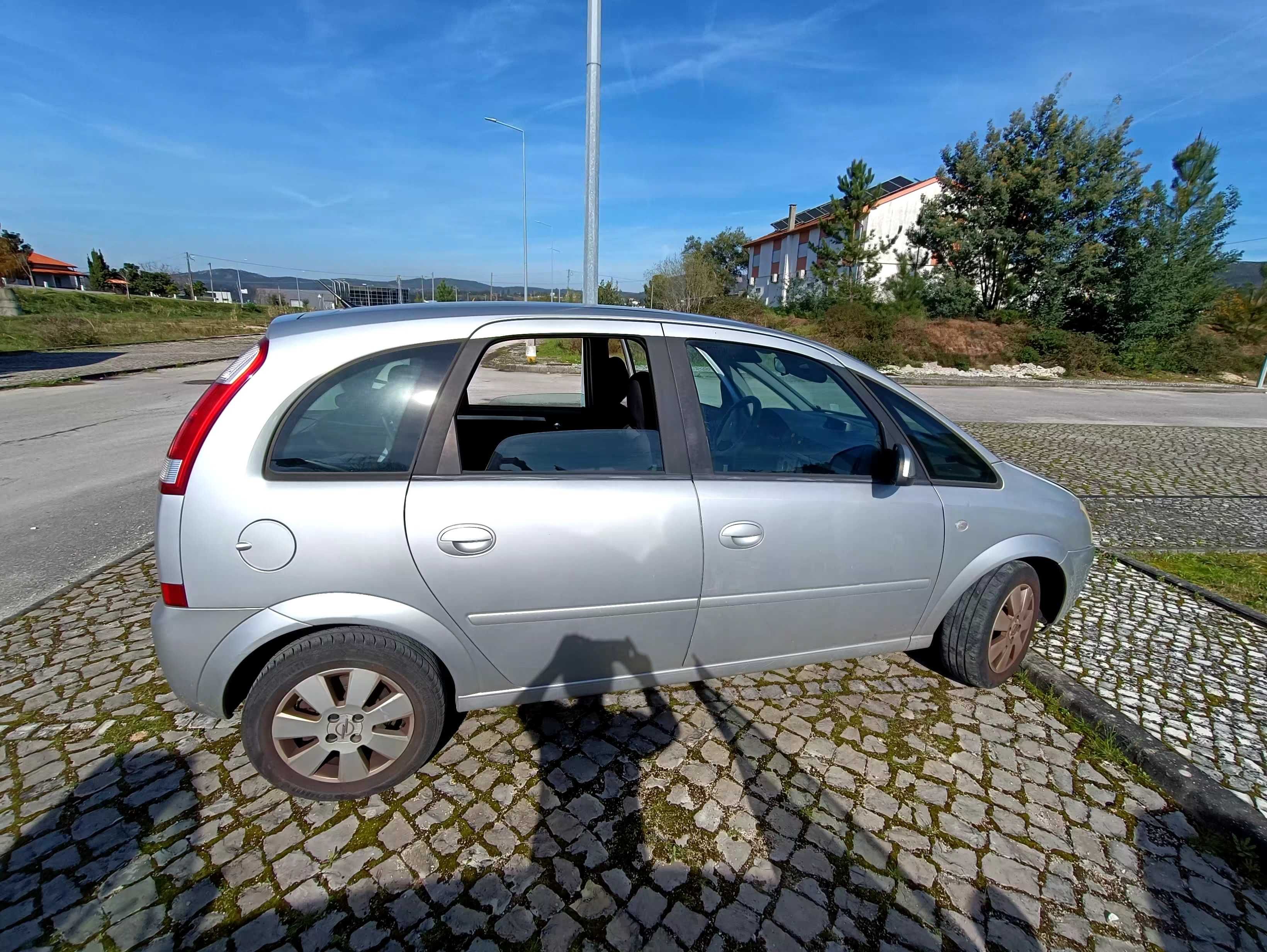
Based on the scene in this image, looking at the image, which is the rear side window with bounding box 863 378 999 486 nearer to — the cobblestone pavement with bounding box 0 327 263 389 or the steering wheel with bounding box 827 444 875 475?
the steering wheel with bounding box 827 444 875 475

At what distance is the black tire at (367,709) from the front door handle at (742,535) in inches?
46.7

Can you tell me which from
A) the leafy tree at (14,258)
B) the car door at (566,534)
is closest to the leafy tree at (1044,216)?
the car door at (566,534)

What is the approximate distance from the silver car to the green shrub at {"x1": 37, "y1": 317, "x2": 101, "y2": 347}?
94.1 ft

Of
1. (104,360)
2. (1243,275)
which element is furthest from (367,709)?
(1243,275)

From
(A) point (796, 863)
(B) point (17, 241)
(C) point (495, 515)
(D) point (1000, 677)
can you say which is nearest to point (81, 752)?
(C) point (495, 515)

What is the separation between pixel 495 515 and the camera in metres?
2.03

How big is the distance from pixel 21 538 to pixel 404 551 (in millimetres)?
4612

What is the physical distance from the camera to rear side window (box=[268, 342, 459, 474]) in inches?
78.3

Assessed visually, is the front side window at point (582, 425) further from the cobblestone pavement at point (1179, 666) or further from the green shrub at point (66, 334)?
the green shrub at point (66, 334)

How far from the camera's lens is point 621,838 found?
6.68 ft

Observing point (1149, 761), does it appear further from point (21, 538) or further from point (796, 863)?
point (21, 538)

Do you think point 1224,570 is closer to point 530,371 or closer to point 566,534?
point 566,534

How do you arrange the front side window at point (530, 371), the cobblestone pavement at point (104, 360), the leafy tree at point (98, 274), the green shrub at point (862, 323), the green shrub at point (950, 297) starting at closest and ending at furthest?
the front side window at point (530, 371) < the cobblestone pavement at point (104, 360) < the green shrub at point (862, 323) < the green shrub at point (950, 297) < the leafy tree at point (98, 274)

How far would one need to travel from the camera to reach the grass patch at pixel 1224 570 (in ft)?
12.9
